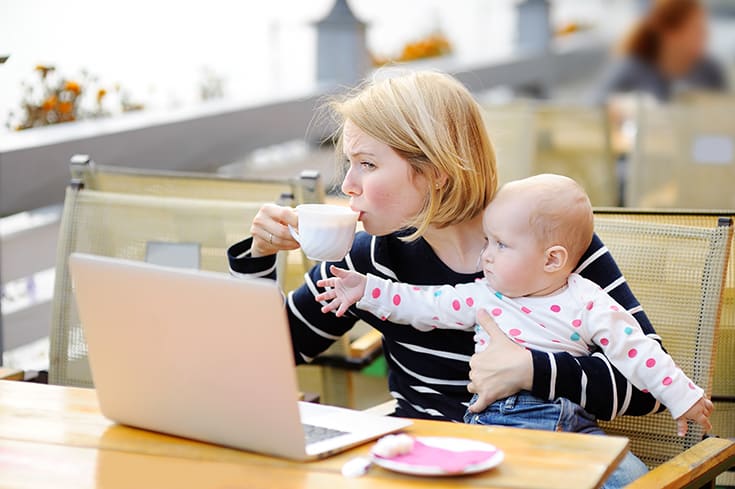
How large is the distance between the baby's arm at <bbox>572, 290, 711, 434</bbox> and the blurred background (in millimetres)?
446

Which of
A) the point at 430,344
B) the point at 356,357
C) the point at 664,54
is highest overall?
the point at 664,54

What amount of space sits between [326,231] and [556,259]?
356 millimetres

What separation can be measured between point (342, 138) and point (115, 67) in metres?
2.79

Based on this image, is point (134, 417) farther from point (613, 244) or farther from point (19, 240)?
point (19, 240)

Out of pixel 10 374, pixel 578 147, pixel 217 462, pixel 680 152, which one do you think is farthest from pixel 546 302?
pixel 578 147

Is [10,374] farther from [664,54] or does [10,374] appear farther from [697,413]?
[664,54]

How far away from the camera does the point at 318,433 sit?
1371mm

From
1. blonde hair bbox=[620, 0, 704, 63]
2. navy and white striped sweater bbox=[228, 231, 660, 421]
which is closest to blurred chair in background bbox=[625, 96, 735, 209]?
blonde hair bbox=[620, 0, 704, 63]

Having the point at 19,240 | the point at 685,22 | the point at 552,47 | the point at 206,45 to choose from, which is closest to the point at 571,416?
the point at 19,240

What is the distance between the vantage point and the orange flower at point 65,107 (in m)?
3.80

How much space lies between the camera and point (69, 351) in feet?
7.56

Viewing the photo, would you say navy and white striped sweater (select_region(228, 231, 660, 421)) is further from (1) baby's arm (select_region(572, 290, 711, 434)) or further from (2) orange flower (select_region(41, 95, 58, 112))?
(2) orange flower (select_region(41, 95, 58, 112))

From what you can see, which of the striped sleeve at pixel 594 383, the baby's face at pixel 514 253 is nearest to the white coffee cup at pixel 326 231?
the baby's face at pixel 514 253

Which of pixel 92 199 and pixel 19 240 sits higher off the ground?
pixel 92 199
